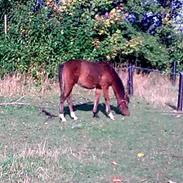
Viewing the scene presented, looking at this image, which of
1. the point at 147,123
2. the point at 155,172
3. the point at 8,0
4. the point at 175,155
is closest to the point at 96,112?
the point at 147,123

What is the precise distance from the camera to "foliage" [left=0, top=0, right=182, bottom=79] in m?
18.7

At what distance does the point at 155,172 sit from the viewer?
7.18m

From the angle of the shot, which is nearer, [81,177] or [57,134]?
[81,177]

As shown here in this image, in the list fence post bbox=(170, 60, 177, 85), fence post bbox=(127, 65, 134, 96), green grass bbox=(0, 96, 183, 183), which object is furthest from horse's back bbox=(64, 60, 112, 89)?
fence post bbox=(170, 60, 177, 85)

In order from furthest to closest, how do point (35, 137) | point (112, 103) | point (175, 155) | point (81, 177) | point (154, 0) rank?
1. point (154, 0)
2. point (112, 103)
3. point (35, 137)
4. point (175, 155)
5. point (81, 177)

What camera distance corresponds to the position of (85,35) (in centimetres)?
1934

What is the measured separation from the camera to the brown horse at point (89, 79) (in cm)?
1267

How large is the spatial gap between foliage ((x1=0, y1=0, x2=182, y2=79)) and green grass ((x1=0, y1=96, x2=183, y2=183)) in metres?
5.13

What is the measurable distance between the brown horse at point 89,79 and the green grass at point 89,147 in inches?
14.7

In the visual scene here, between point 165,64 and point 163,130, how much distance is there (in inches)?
417

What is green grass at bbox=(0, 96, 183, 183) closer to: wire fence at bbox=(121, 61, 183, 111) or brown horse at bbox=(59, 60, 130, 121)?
brown horse at bbox=(59, 60, 130, 121)

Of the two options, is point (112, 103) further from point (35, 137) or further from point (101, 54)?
point (35, 137)

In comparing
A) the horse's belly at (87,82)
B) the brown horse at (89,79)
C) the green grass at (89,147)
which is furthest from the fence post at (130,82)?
the horse's belly at (87,82)

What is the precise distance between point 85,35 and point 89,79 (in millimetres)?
6667
